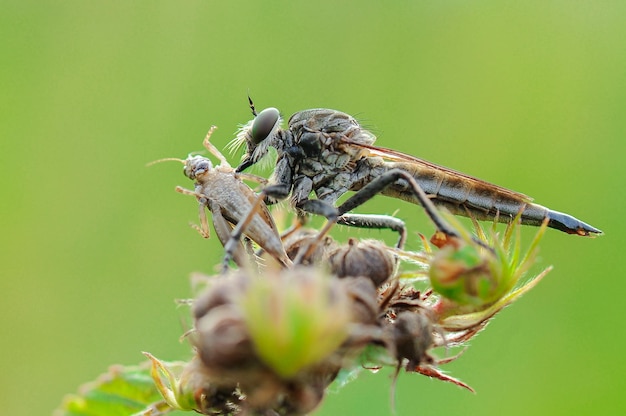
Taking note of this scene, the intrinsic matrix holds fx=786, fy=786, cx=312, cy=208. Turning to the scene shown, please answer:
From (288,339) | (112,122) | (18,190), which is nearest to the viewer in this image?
(288,339)

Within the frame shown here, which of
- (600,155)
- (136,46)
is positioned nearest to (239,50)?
(136,46)

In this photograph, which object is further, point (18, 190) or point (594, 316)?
point (18, 190)

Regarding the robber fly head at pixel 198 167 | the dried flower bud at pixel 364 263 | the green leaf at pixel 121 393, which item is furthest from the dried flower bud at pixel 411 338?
the green leaf at pixel 121 393

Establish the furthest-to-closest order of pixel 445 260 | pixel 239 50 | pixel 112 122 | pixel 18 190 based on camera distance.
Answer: pixel 239 50
pixel 112 122
pixel 18 190
pixel 445 260

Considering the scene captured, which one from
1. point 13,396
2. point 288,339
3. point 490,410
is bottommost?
point 13,396

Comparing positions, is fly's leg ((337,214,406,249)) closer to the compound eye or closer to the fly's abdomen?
the fly's abdomen

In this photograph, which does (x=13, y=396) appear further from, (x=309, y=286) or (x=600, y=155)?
(x=600, y=155)

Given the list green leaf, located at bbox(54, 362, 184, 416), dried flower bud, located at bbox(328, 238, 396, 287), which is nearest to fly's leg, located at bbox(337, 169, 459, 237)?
dried flower bud, located at bbox(328, 238, 396, 287)
